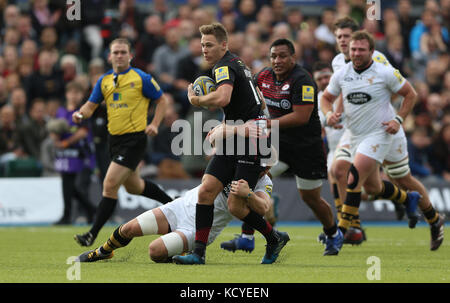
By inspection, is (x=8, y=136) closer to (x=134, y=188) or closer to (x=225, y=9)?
(x=134, y=188)

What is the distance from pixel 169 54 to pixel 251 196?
1056cm

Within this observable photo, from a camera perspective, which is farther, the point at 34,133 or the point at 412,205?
the point at 34,133

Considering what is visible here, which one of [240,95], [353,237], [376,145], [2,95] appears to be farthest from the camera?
[2,95]

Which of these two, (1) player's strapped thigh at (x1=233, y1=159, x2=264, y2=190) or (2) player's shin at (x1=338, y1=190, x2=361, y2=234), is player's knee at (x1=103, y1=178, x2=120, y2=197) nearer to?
(2) player's shin at (x1=338, y1=190, x2=361, y2=234)

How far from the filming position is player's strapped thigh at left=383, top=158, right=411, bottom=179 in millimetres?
10561

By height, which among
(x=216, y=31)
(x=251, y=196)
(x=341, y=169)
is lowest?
(x=341, y=169)

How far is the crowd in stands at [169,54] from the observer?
1633 centimetres

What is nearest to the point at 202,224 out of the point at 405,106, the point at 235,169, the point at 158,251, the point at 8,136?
the point at 158,251

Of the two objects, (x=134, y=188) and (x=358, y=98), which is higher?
(x=358, y=98)

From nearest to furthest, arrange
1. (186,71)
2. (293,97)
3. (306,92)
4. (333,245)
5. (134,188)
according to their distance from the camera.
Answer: (306,92)
(293,97)
(333,245)
(134,188)
(186,71)

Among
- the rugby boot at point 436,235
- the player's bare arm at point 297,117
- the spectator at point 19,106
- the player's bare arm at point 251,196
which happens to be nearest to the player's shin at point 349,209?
the rugby boot at point 436,235

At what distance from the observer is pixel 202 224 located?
7719 mm
